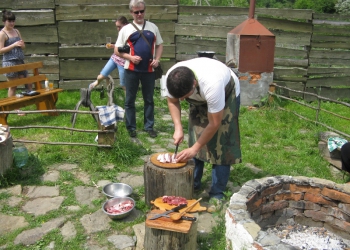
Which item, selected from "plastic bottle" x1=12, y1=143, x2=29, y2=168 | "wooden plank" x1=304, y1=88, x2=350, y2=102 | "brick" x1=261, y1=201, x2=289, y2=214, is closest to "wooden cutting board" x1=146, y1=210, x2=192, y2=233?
"brick" x1=261, y1=201, x2=289, y2=214

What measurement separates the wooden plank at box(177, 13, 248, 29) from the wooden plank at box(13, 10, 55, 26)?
2.96 metres

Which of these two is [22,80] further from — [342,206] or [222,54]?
[342,206]

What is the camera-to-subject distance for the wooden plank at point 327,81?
8961mm

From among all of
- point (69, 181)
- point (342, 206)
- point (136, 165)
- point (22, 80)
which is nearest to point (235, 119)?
point (342, 206)

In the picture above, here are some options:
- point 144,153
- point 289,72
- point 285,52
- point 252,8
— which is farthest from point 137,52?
point 289,72

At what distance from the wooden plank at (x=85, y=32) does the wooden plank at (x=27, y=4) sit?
0.47 meters

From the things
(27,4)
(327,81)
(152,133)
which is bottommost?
(152,133)

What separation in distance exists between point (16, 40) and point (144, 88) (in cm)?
290

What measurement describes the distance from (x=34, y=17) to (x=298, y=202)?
709 centimetres

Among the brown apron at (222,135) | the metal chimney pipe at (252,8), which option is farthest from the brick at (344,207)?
the metal chimney pipe at (252,8)

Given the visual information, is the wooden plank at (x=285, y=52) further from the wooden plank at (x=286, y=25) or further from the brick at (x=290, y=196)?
the brick at (x=290, y=196)

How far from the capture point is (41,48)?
856cm

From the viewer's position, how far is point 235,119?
13.0 ft

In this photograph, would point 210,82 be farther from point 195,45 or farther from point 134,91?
point 195,45
